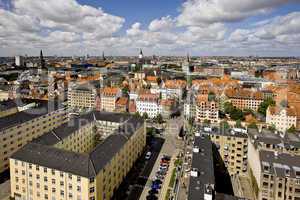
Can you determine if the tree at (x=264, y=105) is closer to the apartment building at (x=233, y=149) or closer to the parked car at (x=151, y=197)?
the apartment building at (x=233, y=149)

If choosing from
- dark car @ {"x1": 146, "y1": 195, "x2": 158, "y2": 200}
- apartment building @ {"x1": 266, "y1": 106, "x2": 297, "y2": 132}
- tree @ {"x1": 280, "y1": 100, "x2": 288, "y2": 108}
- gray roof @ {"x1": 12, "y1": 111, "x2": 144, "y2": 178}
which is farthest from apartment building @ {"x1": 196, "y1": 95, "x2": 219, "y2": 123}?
dark car @ {"x1": 146, "y1": 195, "x2": 158, "y2": 200}

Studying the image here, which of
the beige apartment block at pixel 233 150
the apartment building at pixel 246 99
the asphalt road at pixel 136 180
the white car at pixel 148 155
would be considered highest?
the apartment building at pixel 246 99

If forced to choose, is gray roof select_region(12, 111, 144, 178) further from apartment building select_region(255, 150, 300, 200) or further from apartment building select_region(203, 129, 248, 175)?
apartment building select_region(255, 150, 300, 200)

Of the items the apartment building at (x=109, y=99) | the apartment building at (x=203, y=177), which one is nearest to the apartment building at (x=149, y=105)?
the apartment building at (x=109, y=99)

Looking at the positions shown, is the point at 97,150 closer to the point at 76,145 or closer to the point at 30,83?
the point at 76,145

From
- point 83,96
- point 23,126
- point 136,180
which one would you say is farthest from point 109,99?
point 136,180

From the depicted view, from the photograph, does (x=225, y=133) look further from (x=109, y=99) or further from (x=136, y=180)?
(x=109, y=99)
